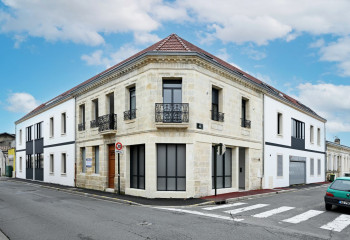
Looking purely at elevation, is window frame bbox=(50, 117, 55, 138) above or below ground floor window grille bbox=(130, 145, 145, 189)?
above

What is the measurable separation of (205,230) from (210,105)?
373 inches

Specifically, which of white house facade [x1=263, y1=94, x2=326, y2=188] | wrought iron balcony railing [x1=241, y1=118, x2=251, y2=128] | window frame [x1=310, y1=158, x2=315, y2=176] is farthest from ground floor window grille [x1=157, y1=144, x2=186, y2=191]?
window frame [x1=310, y1=158, x2=315, y2=176]

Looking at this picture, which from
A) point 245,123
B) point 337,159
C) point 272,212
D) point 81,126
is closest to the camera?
point 272,212

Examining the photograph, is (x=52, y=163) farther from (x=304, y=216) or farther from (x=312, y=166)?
(x=312, y=166)

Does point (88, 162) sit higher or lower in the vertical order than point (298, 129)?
lower

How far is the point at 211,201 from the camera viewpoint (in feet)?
46.1

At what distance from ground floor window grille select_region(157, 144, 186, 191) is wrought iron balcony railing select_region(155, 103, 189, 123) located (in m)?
1.31

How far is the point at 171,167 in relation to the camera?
51.3 feet

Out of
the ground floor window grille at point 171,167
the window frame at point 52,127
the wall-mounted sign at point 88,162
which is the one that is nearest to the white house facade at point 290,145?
the ground floor window grille at point 171,167

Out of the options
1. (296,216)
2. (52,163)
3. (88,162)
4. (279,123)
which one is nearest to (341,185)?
(296,216)

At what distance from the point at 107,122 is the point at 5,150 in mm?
31861

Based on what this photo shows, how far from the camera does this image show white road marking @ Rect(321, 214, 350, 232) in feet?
29.7

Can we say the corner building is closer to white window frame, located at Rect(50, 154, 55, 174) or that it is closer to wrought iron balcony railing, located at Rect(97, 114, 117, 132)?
wrought iron balcony railing, located at Rect(97, 114, 117, 132)

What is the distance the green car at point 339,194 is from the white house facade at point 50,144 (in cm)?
1759
